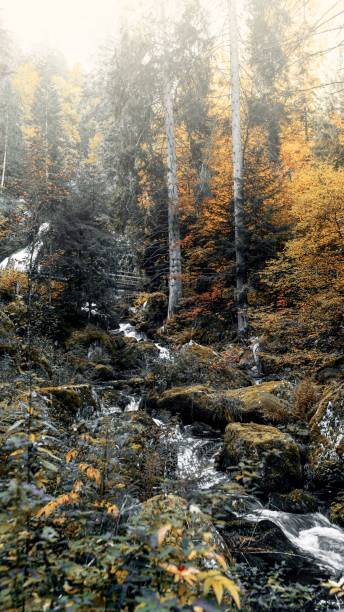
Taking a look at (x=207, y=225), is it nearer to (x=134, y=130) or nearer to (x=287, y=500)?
(x=134, y=130)

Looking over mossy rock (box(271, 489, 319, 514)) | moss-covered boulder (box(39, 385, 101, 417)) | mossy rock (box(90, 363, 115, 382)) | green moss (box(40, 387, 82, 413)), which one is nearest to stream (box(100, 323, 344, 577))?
mossy rock (box(271, 489, 319, 514))

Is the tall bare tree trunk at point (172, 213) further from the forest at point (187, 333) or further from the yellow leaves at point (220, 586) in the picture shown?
the yellow leaves at point (220, 586)

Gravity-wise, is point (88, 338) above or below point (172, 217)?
below

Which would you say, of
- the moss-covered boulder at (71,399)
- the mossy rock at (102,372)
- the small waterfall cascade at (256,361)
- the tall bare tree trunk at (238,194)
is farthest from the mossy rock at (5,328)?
the tall bare tree trunk at (238,194)

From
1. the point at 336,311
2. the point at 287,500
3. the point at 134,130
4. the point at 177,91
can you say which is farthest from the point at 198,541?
the point at 177,91

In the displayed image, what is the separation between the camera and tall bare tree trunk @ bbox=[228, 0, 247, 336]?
1475 centimetres

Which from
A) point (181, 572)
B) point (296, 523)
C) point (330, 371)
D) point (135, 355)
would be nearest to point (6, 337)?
point (135, 355)

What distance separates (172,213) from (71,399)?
12.7 meters

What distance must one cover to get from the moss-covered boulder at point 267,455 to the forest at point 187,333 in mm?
33

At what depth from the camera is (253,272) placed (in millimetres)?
15297

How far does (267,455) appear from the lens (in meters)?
5.81

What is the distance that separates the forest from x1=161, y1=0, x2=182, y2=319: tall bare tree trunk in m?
0.08

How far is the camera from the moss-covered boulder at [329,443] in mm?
5926

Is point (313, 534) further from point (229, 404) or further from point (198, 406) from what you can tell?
point (198, 406)
